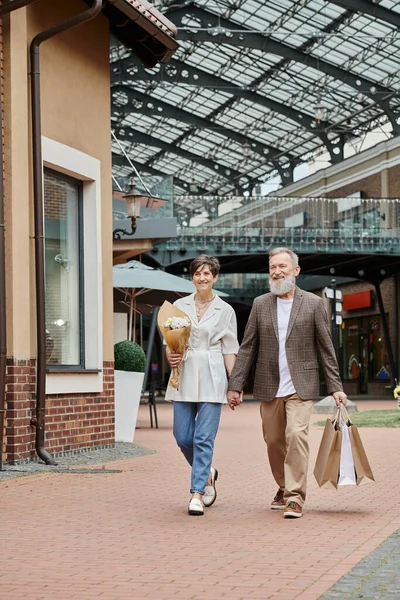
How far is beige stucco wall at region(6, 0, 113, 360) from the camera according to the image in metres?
10.5

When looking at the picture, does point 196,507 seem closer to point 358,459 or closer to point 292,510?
point 292,510

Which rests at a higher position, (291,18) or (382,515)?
(291,18)

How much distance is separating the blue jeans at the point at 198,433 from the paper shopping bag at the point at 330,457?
2.57ft

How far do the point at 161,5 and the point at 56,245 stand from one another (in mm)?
24059

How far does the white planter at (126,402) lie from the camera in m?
14.1

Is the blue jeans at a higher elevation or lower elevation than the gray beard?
lower

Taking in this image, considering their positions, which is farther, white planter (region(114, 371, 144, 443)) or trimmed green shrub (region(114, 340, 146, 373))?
trimmed green shrub (region(114, 340, 146, 373))

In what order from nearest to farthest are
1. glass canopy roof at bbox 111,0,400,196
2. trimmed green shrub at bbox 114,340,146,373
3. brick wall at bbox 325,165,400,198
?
trimmed green shrub at bbox 114,340,146,373, glass canopy roof at bbox 111,0,400,196, brick wall at bbox 325,165,400,198

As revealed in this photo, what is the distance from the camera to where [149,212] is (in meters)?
25.2

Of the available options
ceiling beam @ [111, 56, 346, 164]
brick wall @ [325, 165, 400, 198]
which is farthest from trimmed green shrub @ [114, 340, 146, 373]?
brick wall @ [325, 165, 400, 198]

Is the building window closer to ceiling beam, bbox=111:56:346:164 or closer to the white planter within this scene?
the white planter

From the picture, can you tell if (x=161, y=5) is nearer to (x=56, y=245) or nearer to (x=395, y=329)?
(x=395, y=329)

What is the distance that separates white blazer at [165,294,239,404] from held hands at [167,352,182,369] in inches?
2.5

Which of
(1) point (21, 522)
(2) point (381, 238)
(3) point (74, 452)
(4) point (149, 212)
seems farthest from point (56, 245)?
(2) point (381, 238)
